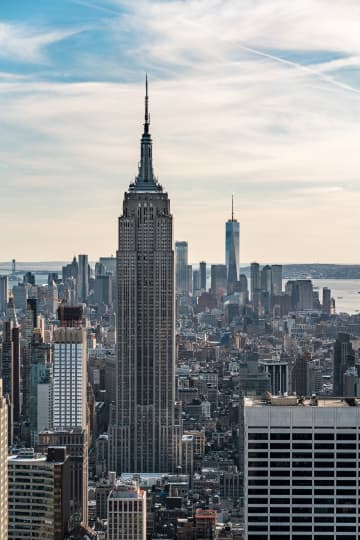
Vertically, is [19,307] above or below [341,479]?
above

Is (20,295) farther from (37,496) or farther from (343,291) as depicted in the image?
(37,496)

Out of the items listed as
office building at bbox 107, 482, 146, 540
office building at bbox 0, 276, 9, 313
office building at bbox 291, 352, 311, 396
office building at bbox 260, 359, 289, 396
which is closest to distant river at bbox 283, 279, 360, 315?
office building at bbox 291, 352, 311, 396

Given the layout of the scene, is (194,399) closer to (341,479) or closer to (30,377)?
(30,377)

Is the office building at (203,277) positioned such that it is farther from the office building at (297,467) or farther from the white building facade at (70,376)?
the office building at (297,467)

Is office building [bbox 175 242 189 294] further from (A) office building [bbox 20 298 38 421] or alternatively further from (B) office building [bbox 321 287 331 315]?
(A) office building [bbox 20 298 38 421]

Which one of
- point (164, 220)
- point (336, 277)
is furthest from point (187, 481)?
point (164, 220)

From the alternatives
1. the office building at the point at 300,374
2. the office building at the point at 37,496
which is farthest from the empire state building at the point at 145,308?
the office building at the point at 37,496
